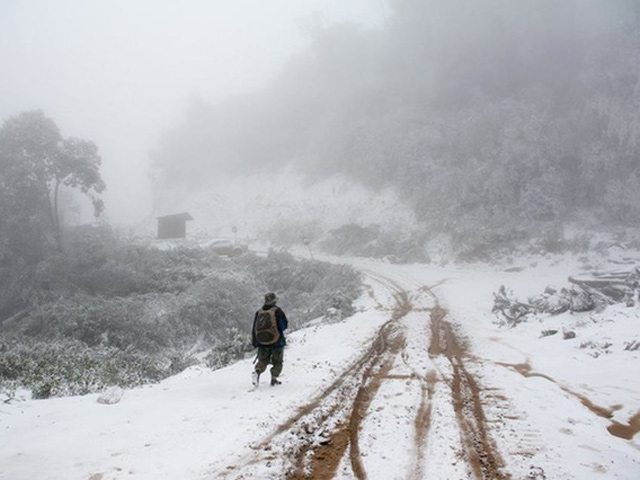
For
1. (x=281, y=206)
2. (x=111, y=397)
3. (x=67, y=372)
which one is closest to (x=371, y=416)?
(x=111, y=397)

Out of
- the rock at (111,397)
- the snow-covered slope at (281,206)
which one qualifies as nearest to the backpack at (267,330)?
the rock at (111,397)

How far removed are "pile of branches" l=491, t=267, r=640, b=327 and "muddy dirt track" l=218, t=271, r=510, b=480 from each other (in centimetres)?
516

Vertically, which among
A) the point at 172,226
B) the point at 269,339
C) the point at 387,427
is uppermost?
the point at 172,226

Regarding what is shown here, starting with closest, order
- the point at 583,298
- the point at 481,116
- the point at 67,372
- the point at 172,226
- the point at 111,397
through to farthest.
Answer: the point at 111,397, the point at 67,372, the point at 583,298, the point at 481,116, the point at 172,226

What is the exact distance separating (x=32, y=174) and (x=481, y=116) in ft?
128

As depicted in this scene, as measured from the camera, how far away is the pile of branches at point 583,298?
40.6 feet

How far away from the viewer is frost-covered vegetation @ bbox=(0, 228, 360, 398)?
1043cm

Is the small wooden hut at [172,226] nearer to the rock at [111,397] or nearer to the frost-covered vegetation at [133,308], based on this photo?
the frost-covered vegetation at [133,308]

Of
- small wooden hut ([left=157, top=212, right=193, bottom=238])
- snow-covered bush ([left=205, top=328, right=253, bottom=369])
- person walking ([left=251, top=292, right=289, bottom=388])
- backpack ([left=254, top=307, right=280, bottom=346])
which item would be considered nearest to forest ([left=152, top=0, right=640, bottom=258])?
small wooden hut ([left=157, top=212, right=193, bottom=238])

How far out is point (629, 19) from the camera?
113ft

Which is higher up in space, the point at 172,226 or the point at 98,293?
the point at 172,226

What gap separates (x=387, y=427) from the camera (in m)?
5.94

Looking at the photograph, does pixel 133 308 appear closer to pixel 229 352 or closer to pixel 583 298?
pixel 229 352

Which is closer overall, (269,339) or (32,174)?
(269,339)
